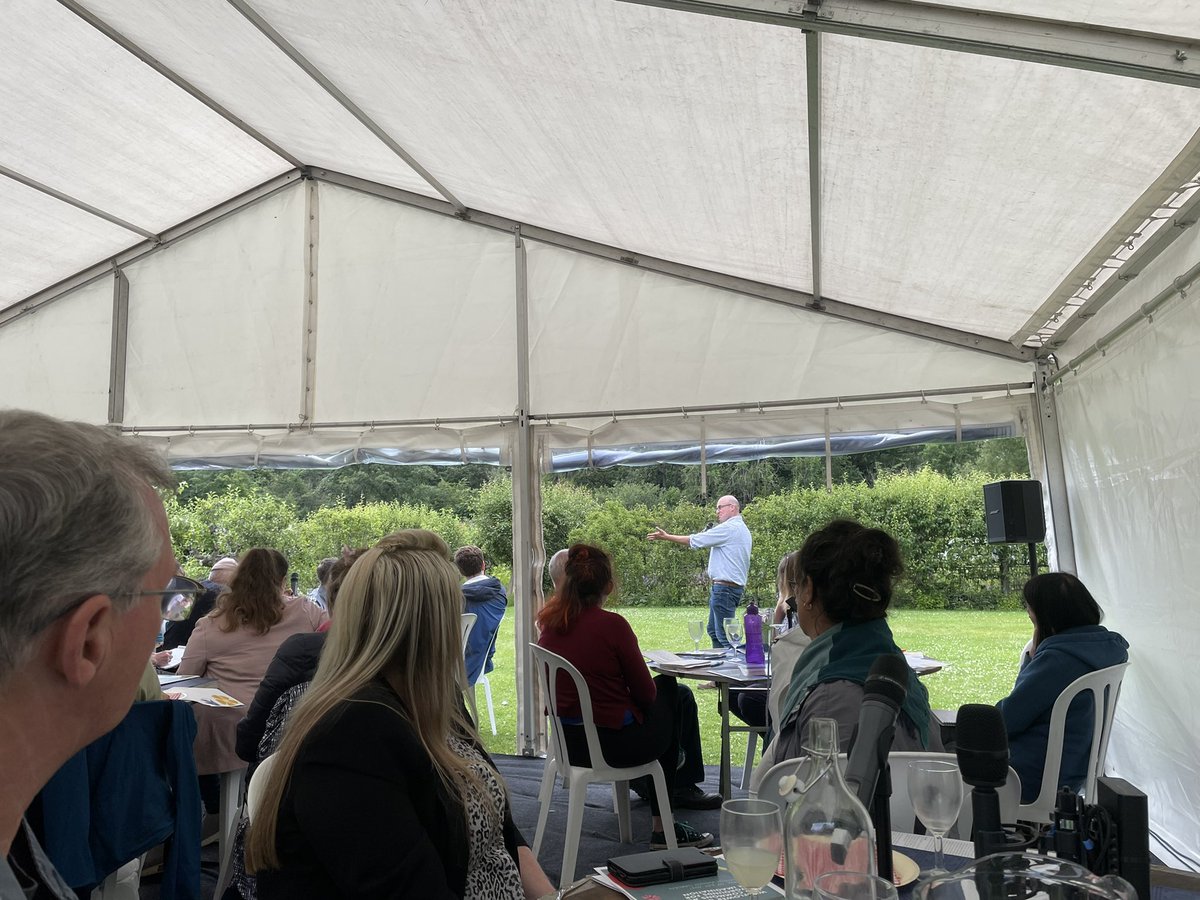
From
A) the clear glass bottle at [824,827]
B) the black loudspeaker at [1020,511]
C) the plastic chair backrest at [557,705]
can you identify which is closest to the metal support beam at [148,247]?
the plastic chair backrest at [557,705]

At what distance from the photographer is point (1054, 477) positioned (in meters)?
4.86

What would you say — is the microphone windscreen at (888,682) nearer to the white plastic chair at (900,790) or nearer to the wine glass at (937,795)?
the wine glass at (937,795)

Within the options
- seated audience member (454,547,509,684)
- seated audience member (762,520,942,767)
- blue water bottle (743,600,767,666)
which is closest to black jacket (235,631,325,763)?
seated audience member (762,520,942,767)

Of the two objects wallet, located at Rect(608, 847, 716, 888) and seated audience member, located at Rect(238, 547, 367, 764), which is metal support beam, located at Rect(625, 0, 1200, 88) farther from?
seated audience member, located at Rect(238, 547, 367, 764)

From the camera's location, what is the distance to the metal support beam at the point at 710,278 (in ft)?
16.4

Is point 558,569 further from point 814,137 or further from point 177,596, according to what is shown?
point 177,596

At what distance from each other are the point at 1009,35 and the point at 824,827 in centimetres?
196

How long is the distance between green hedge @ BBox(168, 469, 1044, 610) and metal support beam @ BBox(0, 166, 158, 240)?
288 inches

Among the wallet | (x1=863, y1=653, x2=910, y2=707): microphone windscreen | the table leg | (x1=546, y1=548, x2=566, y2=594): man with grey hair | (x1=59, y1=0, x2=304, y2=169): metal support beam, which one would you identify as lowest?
the table leg

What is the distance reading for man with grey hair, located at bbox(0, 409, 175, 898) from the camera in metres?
0.72

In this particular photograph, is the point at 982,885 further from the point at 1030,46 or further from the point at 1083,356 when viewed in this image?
the point at 1083,356

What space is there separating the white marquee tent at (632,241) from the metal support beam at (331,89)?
0.02 meters

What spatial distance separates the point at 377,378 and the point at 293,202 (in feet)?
4.75

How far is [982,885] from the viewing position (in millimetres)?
754
